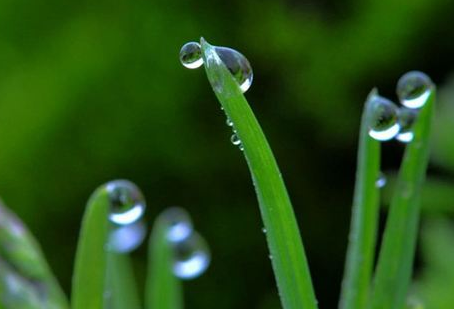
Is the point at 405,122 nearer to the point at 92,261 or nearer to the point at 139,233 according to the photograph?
the point at 92,261

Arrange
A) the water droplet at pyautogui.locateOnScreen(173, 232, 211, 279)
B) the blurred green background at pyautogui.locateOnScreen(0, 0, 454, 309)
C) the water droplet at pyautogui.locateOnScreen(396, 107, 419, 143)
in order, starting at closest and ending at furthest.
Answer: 1. the water droplet at pyautogui.locateOnScreen(396, 107, 419, 143)
2. the water droplet at pyautogui.locateOnScreen(173, 232, 211, 279)
3. the blurred green background at pyautogui.locateOnScreen(0, 0, 454, 309)

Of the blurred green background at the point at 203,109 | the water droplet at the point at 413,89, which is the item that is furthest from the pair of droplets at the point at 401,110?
the blurred green background at the point at 203,109

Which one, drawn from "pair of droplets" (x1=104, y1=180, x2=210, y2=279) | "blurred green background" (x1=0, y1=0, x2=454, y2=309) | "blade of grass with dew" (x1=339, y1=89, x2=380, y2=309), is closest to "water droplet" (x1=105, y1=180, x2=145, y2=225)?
"pair of droplets" (x1=104, y1=180, x2=210, y2=279)

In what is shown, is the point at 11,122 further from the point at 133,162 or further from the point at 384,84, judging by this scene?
the point at 384,84

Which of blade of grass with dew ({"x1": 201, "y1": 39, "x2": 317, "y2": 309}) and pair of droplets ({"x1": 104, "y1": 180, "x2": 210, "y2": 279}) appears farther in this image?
pair of droplets ({"x1": 104, "y1": 180, "x2": 210, "y2": 279})

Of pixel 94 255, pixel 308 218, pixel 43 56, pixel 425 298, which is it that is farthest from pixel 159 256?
pixel 308 218

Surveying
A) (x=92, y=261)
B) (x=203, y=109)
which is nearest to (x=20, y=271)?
(x=92, y=261)

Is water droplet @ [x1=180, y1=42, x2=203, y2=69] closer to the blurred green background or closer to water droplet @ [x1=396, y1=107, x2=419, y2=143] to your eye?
water droplet @ [x1=396, y1=107, x2=419, y2=143]
